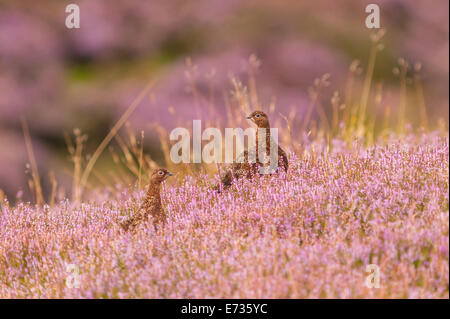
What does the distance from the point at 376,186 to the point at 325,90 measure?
37.2 feet

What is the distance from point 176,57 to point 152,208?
14.0m

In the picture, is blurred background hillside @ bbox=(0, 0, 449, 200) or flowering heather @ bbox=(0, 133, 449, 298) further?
blurred background hillside @ bbox=(0, 0, 449, 200)

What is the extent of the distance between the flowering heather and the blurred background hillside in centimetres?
861

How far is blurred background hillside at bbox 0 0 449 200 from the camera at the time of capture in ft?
48.4

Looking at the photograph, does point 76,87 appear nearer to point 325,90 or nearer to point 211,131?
point 325,90

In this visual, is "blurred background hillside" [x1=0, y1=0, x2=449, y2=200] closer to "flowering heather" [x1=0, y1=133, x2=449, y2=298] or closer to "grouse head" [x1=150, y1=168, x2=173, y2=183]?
"flowering heather" [x1=0, y1=133, x2=449, y2=298]

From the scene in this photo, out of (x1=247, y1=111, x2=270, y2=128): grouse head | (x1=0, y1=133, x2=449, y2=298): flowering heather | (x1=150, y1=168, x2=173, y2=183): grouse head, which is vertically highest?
(x1=247, y1=111, x2=270, y2=128): grouse head

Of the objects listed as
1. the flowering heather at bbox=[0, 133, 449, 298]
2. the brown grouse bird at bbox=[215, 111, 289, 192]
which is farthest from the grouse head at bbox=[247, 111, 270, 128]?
the flowering heather at bbox=[0, 133, 449, 298]

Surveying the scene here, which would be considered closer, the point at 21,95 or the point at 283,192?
the point at 283,192

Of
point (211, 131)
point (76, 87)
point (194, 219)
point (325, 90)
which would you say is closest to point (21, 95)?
point (76, 87)

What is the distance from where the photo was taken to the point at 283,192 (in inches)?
175

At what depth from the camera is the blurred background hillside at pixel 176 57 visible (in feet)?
48.4

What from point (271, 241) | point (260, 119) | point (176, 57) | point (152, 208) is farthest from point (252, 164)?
point (176, 57)

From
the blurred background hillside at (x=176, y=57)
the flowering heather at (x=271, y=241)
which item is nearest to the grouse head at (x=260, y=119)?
the flowering heather at (x=271, y=241)
